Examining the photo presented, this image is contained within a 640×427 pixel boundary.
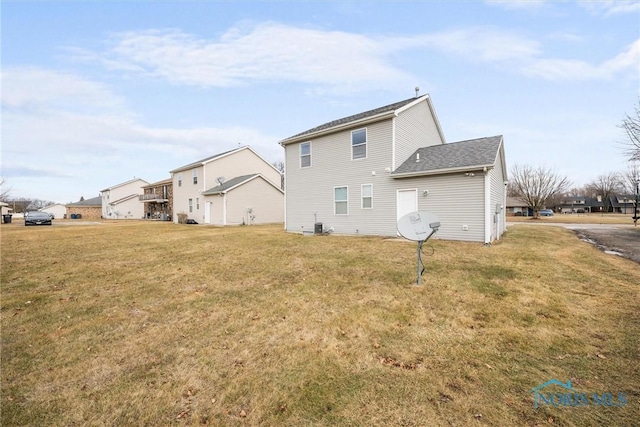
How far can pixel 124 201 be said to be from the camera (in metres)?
46.1

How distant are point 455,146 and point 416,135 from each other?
2.20 metres

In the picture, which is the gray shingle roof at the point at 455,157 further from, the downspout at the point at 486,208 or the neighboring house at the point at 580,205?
the neighboring house at the point at 580,205

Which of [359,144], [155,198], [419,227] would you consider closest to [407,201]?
[359,144]

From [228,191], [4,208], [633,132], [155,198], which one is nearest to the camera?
[633,132]

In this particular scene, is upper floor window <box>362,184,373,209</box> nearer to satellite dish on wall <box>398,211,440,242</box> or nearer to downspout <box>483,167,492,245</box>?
downspout <box>483,167,492,245</box>

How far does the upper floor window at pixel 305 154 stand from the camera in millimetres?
16734

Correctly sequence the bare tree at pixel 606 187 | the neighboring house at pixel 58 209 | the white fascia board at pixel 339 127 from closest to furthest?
the white fascia board at pixel 339 127 → the neighboring house at pixel 58 209 → the bare tree at pixel 606 187

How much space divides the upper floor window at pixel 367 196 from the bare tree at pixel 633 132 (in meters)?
14.9

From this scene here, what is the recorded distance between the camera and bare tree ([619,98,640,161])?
14.8 m

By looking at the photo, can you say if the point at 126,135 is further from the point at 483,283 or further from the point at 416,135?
the point at 483,283

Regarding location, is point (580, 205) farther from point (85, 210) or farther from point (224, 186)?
point (85, 210)

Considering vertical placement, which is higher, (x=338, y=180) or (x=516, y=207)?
(x=338, y=180)

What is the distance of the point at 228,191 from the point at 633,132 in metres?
28.1

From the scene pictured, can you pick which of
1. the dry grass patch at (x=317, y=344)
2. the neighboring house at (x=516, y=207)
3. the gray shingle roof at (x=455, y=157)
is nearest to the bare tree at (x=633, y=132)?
the gray shingle roof at (x=455, y=157)
